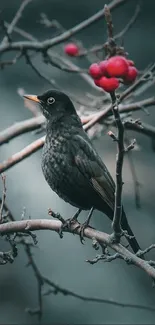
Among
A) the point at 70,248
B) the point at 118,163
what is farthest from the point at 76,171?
the point at 70,248

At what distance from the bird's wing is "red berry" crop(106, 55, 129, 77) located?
3.24 feet

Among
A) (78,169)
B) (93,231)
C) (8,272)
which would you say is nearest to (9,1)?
(8,272)

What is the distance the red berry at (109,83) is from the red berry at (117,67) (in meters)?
0.04

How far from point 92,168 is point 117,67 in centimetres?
107

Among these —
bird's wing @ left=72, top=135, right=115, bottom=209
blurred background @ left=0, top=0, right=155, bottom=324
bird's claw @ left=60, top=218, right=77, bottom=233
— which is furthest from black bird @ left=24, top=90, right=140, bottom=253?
blurred background @ left=0, top=0, right=155, bottom=324

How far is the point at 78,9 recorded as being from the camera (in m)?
6.91

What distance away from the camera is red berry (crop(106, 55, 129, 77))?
8.63ft

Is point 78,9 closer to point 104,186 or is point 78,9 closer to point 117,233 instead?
point 104,186

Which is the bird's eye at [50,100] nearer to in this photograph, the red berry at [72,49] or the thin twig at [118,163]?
the red berry at [72,49]

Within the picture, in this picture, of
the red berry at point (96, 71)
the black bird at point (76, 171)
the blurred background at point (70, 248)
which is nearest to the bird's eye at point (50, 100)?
the black bird at point (76, 171)

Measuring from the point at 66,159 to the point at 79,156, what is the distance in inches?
2.8

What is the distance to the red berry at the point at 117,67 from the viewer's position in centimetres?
263

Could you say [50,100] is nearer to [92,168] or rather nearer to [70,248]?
[92,168]

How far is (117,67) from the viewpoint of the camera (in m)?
2.64
